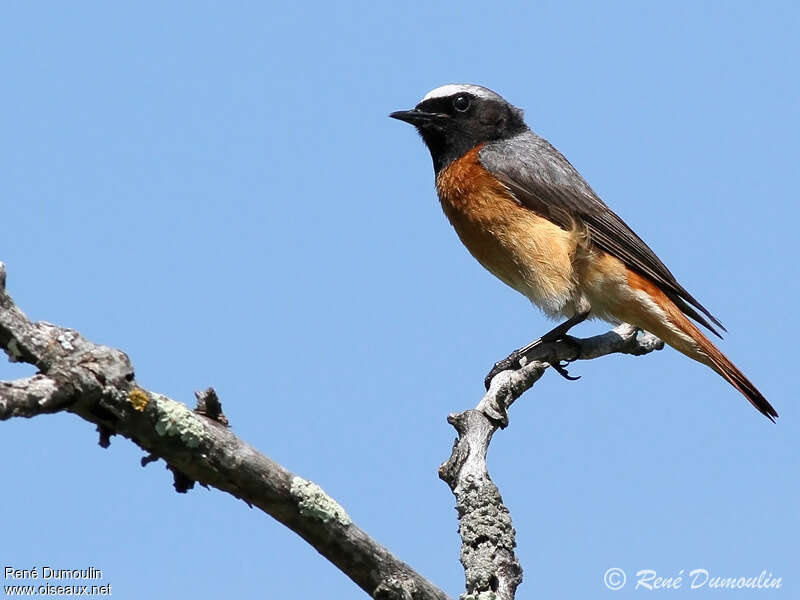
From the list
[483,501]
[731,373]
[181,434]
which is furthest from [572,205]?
[181,434]

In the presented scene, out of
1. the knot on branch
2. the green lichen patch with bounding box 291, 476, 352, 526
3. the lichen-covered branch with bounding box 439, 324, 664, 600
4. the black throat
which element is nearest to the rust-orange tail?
the black throat

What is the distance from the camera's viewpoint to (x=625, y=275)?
8523 mm

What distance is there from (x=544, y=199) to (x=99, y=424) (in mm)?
5818

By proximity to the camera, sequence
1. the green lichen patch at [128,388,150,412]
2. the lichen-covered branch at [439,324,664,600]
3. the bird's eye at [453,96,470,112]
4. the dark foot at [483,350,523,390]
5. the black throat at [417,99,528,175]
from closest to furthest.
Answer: the green lichen patch at [128,388,150,412] < the lichen-covered branch at [439,324,664,600] < the dark foot at [483,350,523,390] < the black throat at [417,99,528,175] < the bird's eye at [453,96,470,112]

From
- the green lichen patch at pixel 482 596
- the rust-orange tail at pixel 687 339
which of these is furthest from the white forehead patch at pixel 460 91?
the green lichen patch at pixel 482 596

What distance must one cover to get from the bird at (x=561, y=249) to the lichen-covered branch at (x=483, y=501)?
186 centimetres

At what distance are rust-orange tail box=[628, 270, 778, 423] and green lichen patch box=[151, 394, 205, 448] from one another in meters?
5.43

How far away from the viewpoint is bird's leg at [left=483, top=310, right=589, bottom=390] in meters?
7.87

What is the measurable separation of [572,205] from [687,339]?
1.55 metres

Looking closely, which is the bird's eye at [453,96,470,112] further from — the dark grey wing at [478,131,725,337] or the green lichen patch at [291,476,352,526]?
the green lichen patch at [291,476,352,526]

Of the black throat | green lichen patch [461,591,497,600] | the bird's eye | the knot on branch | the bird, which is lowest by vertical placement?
green lichen patch [461,591,497,600]

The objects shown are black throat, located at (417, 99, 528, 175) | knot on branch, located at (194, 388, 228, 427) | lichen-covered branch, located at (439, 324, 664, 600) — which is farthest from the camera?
black throat, located at (417, 99, 528, 175)

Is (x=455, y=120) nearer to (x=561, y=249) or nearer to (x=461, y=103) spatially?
(x=461, y=103)

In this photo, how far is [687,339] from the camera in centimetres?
817
